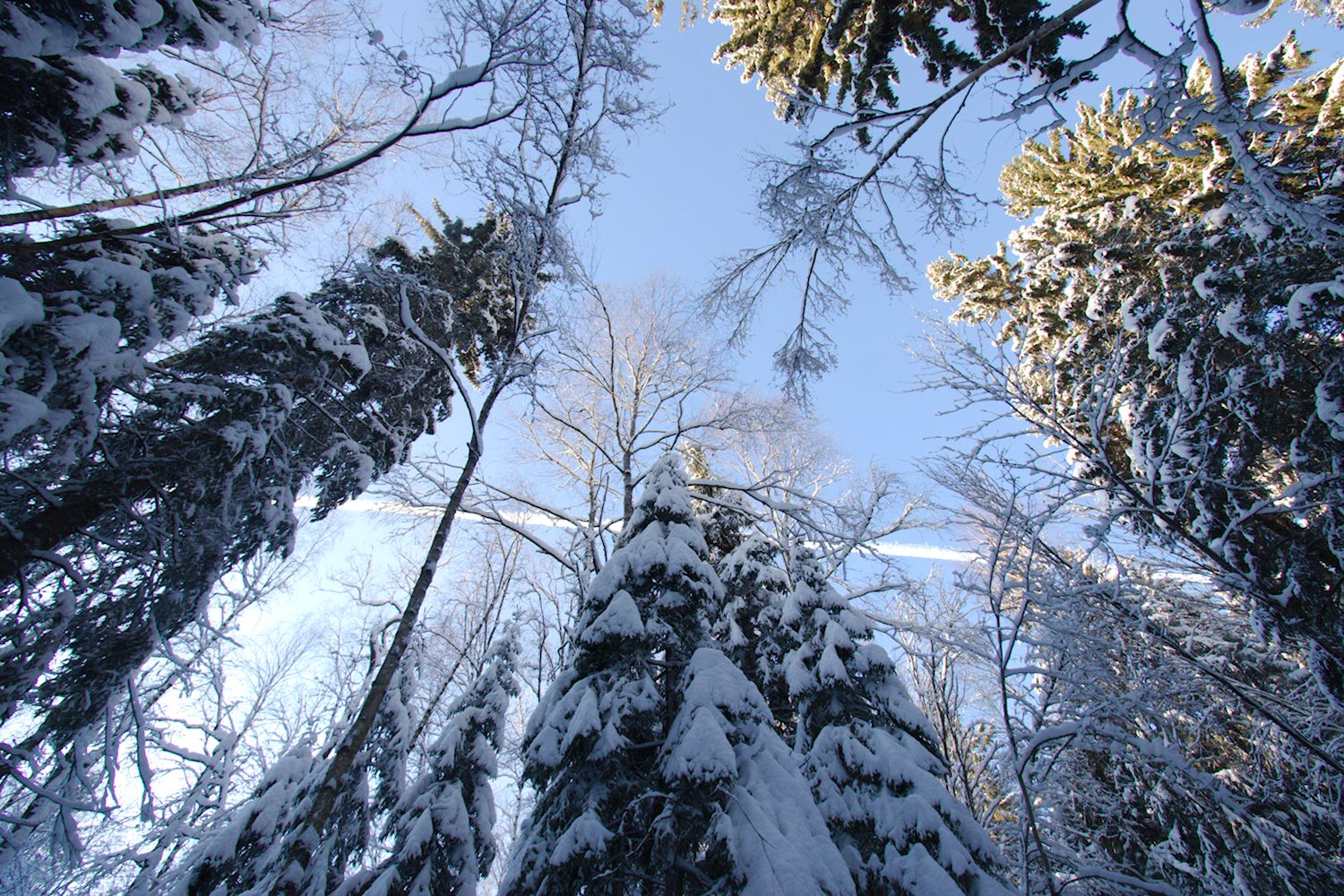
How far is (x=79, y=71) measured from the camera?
4.40m

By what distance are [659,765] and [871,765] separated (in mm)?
2218

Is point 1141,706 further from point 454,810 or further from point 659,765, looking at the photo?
point 454,810

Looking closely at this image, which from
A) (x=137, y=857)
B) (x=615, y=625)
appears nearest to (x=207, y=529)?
(x=615, y=625)

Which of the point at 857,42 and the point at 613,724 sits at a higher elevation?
the point at 857,42

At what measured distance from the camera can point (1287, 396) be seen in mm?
5840

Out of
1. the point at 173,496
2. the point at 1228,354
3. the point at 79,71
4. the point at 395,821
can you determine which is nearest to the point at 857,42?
the point at 1228,354

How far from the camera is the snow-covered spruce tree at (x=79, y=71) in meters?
4.03

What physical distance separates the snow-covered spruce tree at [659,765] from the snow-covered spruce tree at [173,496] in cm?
364

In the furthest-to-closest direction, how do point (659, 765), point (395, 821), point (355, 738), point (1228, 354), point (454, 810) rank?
point (1228, 354) → point (395, 821) → point (454, 810) → point (355, 738) → point (659, 765)

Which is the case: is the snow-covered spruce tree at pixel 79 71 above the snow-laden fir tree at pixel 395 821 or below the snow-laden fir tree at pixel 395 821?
above

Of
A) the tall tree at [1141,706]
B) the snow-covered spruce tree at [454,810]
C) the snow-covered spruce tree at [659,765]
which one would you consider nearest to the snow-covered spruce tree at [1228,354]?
the tall tree at [1141,706]

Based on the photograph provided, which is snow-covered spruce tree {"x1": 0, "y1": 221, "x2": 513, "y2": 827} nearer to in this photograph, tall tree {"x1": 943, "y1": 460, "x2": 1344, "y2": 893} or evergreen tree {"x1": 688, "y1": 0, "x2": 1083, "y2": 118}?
evergreen tree {"x1": 688, "y1": 0, "x2": 1083, "y2": 118}

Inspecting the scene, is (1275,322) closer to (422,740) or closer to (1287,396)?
(1287,396)

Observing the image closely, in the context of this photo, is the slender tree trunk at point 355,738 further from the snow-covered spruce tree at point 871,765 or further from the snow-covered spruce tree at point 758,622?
the snow-covered spruce tree at point 871,765
